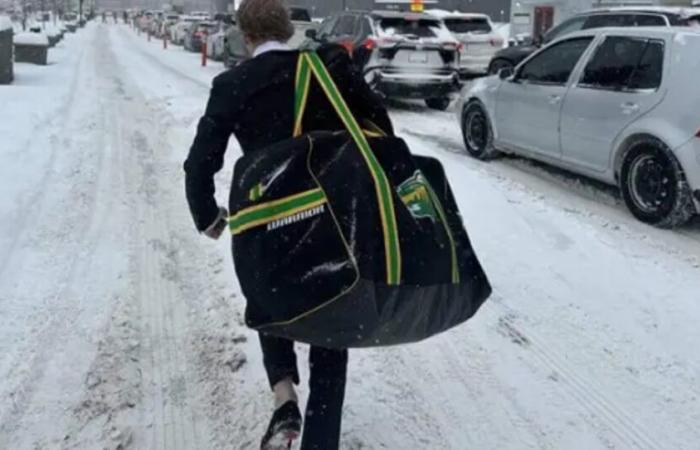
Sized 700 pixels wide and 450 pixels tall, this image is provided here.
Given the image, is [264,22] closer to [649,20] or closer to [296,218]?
[296,218]

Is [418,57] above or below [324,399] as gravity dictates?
above

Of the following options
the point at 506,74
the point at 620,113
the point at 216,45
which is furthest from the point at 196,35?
the point at 620,113

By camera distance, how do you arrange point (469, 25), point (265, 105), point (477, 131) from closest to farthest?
1. point (265, 105)
2. point (477, 131)
3. point (469, 25)

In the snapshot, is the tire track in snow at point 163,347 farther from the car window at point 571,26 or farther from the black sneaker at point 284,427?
the car window at point 571,26

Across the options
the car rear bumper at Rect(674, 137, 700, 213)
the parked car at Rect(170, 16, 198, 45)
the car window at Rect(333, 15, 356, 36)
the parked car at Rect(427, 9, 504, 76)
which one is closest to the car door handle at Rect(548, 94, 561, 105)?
the car rear bumper at Rect(674, 137, 700, 213)

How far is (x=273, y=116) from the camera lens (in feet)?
8.50

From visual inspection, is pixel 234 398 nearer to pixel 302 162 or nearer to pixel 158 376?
pixel 158 376

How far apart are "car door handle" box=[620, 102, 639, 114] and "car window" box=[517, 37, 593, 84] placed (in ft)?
3.39

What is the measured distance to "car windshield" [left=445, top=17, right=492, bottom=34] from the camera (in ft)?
58.6

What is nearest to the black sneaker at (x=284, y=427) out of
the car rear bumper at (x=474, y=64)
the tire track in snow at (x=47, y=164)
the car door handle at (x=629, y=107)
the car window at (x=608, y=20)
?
the tire track in snow at (x=47, y=164)

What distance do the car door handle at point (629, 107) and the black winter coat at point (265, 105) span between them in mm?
4798

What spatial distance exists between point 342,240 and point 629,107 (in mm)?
5289

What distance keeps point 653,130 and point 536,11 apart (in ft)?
91.4

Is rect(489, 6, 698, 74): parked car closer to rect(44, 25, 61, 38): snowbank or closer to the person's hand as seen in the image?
the person's hand
